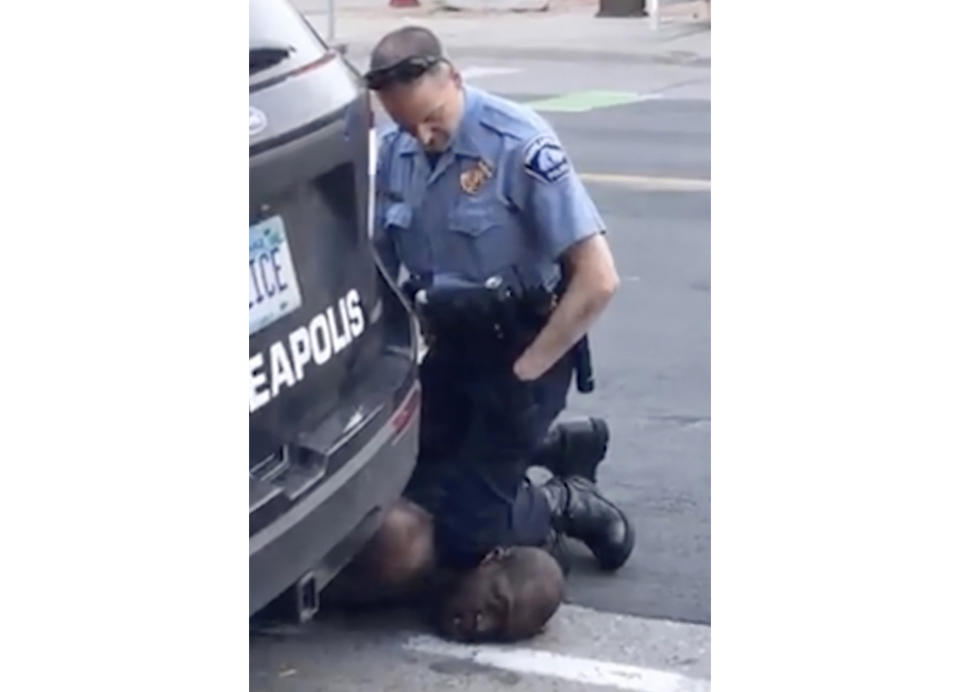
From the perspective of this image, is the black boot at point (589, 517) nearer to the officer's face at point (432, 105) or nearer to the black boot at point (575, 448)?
the black boot at point (575, 448)

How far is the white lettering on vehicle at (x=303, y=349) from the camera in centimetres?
310

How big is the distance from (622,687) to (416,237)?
700 millimetres

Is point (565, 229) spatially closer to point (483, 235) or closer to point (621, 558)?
point (483, 235)

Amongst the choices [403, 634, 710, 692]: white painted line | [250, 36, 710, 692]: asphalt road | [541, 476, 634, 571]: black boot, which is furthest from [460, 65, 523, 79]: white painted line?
[403, 634, 710, 692]: white painted line

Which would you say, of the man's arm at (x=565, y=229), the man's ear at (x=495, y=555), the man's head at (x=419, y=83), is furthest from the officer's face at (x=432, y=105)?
the man's ear at (x=495, y=555)

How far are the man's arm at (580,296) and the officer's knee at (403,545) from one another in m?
0.38

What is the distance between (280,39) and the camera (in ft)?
10.3

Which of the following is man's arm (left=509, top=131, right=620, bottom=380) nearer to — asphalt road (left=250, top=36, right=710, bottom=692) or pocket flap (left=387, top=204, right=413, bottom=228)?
asphalt road (left=250, top=36, right=710, bottom=692)

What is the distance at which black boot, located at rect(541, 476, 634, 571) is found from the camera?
3449 millimetres

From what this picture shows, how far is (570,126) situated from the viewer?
130 inches

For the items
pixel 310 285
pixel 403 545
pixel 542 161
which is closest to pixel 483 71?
pixel 542 161

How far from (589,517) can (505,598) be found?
188mm

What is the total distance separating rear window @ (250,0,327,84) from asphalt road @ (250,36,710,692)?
0.23 m
